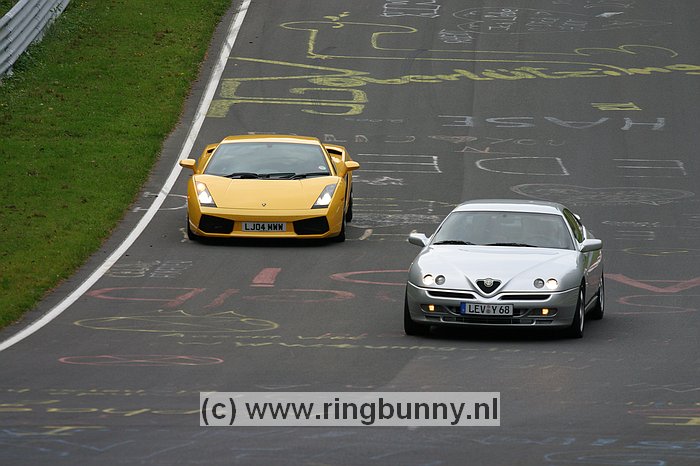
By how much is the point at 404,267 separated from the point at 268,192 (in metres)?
2.80

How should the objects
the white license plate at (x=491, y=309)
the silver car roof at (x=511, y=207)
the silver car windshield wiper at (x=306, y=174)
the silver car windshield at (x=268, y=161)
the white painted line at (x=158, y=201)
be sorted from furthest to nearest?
the silver car windshield at (x=268, y=161), the silver car windshield wiper at (x=306, y=174), the silver car roof at (x=511, y=207), the white painted line at (x=158, y=201), the white license plate at (x=491, y=309)

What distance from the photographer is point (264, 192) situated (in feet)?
Result: 67.8

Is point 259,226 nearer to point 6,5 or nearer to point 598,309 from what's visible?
point 598,309

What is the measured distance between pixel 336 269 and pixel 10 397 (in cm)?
819

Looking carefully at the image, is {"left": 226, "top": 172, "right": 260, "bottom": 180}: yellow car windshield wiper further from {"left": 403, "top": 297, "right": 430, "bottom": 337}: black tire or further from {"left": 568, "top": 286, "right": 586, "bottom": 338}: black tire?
{"left": 568, "top": 286, "right": 586, "bottom": 338}: black tire

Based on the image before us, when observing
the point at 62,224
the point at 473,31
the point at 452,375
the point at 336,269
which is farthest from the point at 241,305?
the point at 473,31

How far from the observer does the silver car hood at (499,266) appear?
1416cm

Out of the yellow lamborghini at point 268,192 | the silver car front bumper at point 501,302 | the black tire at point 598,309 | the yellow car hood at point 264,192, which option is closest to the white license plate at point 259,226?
the yellow lamborghini at point 268,192

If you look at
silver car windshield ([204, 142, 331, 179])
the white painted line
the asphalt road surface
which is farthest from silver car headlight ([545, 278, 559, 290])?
silver car windshield ([204, 142, 331, 179])

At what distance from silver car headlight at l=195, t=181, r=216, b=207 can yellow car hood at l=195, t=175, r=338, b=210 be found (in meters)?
0.06

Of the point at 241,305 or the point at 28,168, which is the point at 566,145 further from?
the point at 241,305

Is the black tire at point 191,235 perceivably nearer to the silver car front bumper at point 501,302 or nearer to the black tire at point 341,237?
the black tire at point 341,237

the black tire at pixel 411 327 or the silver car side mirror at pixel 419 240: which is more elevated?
the silver car side mirror at pixel 419 240

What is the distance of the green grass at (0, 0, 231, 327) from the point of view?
1939 cm
